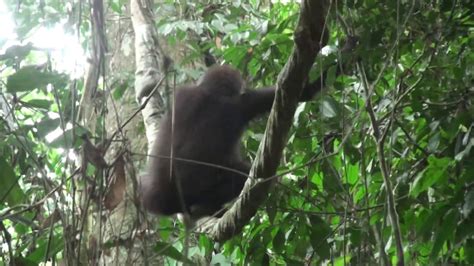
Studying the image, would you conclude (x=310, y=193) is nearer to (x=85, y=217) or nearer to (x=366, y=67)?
(x=366, y=67)

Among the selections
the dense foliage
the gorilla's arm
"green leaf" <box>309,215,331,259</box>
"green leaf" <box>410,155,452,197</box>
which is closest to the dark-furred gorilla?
the gorilla's arm

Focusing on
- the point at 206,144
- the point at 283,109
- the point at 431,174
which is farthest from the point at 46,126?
the point at 206,144

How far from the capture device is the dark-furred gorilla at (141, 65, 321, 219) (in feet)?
10.6

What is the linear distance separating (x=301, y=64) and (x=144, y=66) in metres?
1.55

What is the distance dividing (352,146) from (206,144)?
3.00 ft

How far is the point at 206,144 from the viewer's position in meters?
3.38

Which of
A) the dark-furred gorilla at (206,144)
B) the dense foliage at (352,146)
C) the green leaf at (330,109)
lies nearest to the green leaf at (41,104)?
the dense foliage at (352,146)

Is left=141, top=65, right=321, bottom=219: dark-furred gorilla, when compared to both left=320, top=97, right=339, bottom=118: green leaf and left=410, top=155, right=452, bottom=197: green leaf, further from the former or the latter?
left=410, top=155, right=452, bottom=197: green leaf

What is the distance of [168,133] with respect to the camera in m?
3.16

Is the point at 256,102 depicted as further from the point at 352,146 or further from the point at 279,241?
the point at 279,241

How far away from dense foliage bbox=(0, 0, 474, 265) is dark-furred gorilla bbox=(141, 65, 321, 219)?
13 centimetres

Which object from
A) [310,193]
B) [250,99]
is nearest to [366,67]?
[310,193]

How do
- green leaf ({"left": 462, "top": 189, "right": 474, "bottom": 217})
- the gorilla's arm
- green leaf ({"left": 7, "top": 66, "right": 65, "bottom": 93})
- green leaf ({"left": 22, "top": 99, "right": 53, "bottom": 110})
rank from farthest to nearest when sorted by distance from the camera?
1. the gorilla's arm
2. green leaf ({"left": 462, "top": 189, "right": 474, "bottom": 217})
3. green leaf ({"left": 22, "top": 99, "right": 53, "bottom": 110})
4. green leaf ({"left": 7, "top": 66, "right": 65, "bottom": 93})

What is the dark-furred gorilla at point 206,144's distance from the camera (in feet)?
10.6
